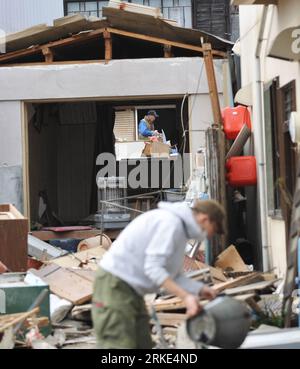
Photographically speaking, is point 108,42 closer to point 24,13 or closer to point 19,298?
point 24,13

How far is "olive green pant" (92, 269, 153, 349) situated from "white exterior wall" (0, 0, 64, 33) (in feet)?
49.9

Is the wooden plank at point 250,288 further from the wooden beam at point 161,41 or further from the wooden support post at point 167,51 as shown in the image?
the wooden support post at point 167,51

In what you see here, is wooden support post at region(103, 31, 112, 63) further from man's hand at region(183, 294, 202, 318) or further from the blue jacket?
man's hand at region(183, 294, 202, 318)

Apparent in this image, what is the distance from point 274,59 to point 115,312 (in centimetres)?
607

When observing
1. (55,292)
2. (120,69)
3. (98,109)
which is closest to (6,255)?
(55,292)

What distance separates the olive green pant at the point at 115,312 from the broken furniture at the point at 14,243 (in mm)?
5858

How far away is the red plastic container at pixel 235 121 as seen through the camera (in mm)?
12258

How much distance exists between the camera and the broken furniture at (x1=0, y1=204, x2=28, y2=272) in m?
10.8

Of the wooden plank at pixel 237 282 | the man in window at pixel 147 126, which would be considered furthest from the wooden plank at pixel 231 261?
the man in window at pixel 147 126

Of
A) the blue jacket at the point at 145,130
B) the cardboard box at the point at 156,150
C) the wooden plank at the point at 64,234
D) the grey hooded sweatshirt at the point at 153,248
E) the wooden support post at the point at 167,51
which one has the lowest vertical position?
the wooden plank at the point at 64,234

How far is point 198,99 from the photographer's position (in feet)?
47.9

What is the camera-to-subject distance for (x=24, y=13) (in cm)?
2014

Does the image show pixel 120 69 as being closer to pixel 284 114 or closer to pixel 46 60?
pixel 46 60

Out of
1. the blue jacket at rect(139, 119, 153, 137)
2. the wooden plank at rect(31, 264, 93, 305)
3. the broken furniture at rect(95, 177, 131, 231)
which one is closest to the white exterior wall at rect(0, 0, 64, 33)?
the blue jacket at rect(139, 119, 153, 137)
